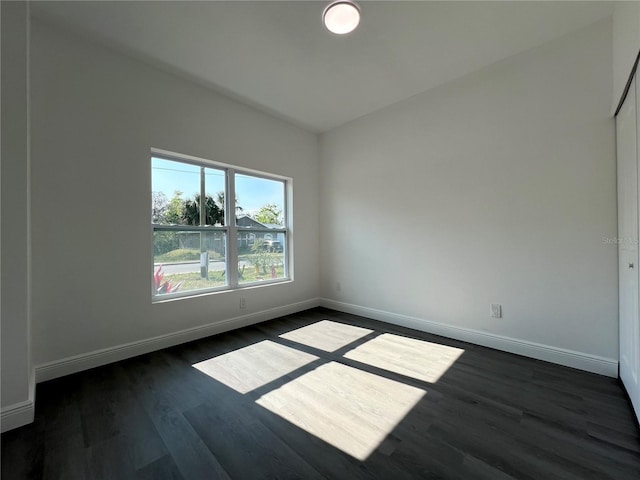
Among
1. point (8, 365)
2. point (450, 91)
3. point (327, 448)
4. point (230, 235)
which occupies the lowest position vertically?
point (327, 448)

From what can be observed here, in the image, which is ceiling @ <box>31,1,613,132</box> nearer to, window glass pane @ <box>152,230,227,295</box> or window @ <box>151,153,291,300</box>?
window @ <box>151,153,291,300</box>

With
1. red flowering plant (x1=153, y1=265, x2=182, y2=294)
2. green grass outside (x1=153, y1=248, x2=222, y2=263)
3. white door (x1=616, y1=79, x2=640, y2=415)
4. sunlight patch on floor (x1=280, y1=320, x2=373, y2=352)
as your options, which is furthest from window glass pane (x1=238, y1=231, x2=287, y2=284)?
white door (x1=616, y1=79, x2=640, y2=415)

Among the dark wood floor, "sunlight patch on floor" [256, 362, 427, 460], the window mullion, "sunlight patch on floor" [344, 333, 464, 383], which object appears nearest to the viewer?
the dark wood floor

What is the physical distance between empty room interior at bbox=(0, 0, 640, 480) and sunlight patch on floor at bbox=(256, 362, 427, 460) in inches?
0.7

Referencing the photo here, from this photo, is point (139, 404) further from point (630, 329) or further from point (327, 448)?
point (630, 329)

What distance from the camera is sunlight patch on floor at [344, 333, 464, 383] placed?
2295 millimetres

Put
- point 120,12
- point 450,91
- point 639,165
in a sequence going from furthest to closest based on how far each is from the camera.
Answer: point 450,91 < point 120,12 < point 639,165

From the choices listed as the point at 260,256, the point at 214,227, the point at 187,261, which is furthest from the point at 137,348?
the point at 260,256

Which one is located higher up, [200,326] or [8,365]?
[8,365]

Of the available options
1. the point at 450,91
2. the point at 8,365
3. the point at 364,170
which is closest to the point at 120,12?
the point at 8,365

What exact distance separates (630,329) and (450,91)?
8.75 ft

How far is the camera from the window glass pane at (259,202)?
11.8ft

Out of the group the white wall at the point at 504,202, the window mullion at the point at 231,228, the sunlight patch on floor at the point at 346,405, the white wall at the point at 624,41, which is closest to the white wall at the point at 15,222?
the sunlight patch on floor at the point at 346,405

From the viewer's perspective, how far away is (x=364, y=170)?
3.87m
